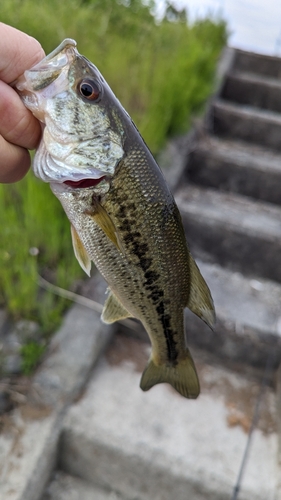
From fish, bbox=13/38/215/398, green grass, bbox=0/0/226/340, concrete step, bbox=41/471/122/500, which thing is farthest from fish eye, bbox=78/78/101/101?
concrete step, bbox=41/471/122/500

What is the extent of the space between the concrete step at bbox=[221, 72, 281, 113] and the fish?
322 cm

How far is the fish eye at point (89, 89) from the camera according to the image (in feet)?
2.70

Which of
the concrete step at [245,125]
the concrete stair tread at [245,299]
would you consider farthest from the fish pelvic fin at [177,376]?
the concrete step at [245,125]

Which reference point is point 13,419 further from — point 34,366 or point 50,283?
point 50,283

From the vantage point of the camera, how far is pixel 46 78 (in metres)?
0.79

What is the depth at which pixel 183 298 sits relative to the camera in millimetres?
990

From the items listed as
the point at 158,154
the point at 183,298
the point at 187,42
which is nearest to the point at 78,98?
the point at 183,298

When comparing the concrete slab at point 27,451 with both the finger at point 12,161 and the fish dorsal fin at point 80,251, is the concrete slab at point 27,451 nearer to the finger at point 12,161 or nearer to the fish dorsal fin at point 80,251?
the fish dorsal fin at point 80,251

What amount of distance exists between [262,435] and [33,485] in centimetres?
89

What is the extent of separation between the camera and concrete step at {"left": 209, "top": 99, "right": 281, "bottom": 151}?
10.5 feet

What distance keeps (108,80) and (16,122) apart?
170cm

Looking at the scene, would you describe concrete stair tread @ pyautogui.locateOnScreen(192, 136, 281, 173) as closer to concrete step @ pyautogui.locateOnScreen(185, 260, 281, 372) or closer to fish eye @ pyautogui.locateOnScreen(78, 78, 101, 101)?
concrete step @ pyautogui.locateOnScreen(185, 260, 281, 372)

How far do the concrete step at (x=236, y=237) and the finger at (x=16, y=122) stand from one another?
1616 millimetres

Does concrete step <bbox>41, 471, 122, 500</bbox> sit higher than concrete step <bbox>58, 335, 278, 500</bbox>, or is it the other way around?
concrete step <bbox>58, 335, 278, 500</bbox>
